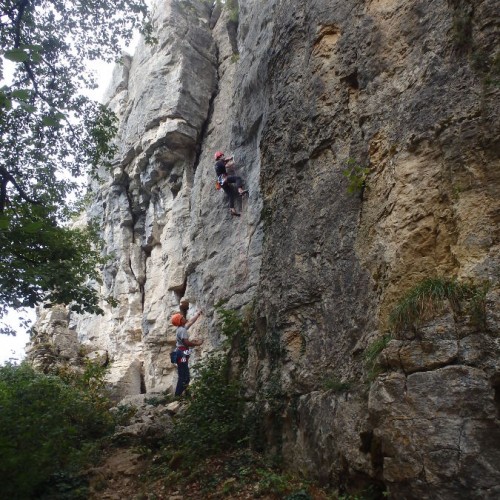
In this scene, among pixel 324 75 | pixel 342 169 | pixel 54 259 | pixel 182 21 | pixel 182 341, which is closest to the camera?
pixel 342 169

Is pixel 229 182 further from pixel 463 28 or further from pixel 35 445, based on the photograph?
pixel 35 445

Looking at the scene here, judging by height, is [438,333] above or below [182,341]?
below

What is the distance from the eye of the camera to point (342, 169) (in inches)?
303

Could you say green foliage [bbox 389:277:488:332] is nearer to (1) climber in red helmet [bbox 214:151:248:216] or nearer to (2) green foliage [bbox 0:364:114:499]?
(2) green foliage [bbox 0:364:114:499]

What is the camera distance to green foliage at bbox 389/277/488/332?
4887 millimetres

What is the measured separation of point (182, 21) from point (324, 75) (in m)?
13.7

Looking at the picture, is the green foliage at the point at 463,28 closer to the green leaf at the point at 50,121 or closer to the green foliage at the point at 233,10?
the green leaf at the point at 50,121

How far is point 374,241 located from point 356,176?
1119 mm

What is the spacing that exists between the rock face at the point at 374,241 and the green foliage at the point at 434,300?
9 centimetres

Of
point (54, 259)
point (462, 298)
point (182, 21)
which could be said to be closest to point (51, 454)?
point (54, 259)

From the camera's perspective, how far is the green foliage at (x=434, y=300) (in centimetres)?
489

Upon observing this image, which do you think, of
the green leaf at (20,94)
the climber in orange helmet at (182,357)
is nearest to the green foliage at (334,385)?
the green leaf at (20,94)

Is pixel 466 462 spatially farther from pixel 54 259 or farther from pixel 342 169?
pixel 54 259

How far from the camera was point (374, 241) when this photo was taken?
21.9ft
